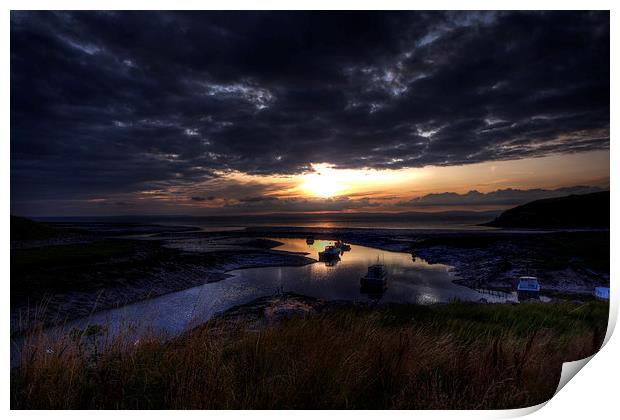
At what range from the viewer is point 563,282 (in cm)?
1898

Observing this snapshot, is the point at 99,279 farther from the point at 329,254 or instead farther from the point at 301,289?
the point at 329,254

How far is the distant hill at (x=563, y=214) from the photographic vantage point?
1683 inches

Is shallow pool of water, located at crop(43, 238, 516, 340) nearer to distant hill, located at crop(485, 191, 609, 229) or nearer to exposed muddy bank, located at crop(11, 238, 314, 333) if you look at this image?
exposed muddy bank, located at crop(11, 238, 314, 333)

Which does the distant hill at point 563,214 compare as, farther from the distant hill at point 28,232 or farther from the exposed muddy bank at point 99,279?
the distant hill at point 28,232

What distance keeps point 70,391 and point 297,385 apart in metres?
2.36

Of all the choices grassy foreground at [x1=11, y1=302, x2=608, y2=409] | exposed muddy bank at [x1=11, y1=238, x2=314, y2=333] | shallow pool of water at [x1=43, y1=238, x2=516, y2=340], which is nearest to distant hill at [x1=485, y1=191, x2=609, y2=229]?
shallow pool of water at [x1=43, y1=238, x2=516, y2=340]

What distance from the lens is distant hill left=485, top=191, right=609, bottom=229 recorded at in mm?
42750

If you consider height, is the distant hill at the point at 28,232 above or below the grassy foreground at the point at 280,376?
above

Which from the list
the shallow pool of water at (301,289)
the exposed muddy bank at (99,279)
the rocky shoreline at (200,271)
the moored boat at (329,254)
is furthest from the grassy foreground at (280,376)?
the moored boat at (329,254)

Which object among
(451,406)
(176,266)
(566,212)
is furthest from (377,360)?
(566,212)

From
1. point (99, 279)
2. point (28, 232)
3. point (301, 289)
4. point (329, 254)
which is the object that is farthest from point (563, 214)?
point (28, 232)
